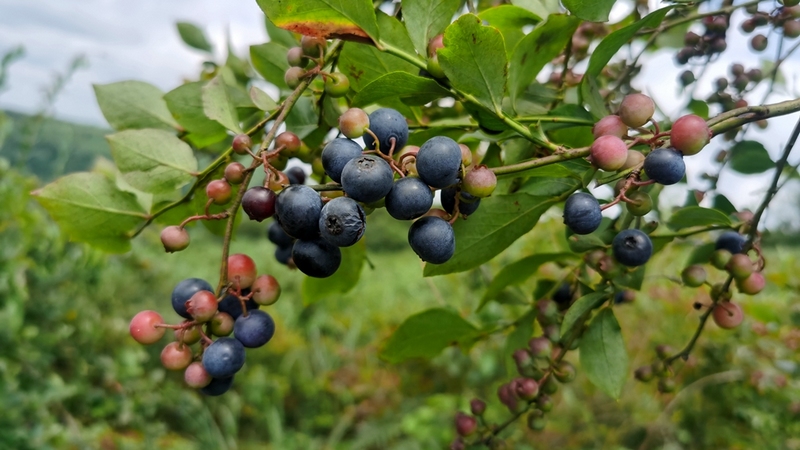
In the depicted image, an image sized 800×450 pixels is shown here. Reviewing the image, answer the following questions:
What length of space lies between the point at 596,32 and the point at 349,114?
58cm

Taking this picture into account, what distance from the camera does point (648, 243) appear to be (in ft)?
1.72

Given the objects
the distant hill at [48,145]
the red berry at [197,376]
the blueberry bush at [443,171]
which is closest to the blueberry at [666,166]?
the blueberry bush at [443,171]

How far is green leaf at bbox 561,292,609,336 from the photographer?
555mm

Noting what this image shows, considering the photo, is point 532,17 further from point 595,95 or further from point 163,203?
point 163,203

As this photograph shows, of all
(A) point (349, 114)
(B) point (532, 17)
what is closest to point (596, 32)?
(B) point (532, 17)

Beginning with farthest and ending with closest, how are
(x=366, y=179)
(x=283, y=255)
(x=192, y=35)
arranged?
(x=192, y=35), (x=283, y=255), (x=366, y=179)

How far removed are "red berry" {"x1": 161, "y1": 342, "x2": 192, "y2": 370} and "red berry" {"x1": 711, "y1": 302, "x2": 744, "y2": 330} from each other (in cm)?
59

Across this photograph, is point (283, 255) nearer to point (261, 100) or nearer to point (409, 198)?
point (261, 100)

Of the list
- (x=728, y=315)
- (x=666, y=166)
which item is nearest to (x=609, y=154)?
(x=666, y=166)

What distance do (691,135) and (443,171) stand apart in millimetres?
197

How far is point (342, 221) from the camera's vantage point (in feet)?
1.27

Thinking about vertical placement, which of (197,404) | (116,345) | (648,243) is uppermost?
(648,243)

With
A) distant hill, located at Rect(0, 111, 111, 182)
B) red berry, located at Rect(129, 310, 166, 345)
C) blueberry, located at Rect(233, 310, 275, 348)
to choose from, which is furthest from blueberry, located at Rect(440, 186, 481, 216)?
distant hill, located at Rect(0, 111, 111, 182)

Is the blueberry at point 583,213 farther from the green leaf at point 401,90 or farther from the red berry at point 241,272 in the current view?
the red berry at point 241,272
